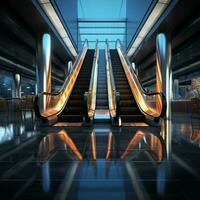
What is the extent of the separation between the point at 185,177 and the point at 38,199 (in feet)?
5.32

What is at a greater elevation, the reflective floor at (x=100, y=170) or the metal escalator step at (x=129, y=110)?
the metal escalator step at (x=129, y=110)

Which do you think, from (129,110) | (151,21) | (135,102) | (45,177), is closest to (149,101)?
(129,110)

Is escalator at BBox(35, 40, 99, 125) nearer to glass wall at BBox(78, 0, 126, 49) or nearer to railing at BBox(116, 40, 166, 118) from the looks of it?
railing at BBox(116, 40, 166, 118)

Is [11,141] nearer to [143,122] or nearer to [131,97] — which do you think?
[143,122]

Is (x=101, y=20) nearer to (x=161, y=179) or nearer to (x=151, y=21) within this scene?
(x=151, y=21)

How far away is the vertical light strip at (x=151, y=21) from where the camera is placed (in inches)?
407

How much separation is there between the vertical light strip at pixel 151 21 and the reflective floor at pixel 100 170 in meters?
6.58

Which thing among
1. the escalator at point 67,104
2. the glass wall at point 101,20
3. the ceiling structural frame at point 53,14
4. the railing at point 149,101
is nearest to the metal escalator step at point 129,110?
the railing at point 149,101

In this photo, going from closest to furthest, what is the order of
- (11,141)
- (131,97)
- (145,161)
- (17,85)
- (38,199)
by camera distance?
(38,199), (145,161), (11,141), (131,97), (17,85)

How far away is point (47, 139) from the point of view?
5.89m

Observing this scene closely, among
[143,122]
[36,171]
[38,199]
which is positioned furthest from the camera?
[143,122]

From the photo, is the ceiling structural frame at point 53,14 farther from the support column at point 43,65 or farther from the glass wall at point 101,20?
the glass wall at point 101,20

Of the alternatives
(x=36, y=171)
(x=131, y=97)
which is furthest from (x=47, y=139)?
(x=131, y=97)

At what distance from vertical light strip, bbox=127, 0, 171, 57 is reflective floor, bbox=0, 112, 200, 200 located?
6.58 metres
